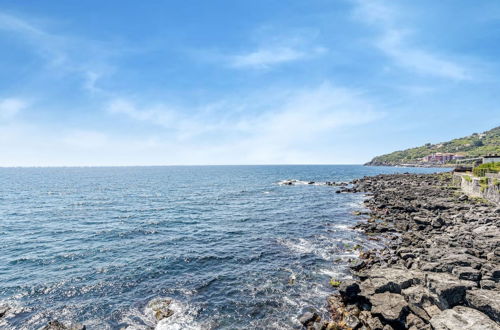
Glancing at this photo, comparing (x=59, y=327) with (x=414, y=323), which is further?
(x=59, y=327)

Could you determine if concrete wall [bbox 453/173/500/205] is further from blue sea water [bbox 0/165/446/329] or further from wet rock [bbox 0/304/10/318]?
wet rock [bbox 0/304/10/318]

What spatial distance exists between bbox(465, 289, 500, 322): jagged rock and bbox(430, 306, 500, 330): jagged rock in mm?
660

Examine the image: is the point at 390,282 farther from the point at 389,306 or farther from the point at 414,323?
the point at 414,323

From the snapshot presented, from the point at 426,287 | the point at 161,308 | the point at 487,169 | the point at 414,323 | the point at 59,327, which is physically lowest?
the point at 161,308

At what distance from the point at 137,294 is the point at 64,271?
10974 mm

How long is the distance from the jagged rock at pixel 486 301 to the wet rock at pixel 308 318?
9.52 meters


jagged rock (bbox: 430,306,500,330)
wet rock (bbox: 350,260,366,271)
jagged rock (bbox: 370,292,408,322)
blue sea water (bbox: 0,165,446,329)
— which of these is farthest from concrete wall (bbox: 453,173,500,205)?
jagged rock (bbox: 430,306,500,330)

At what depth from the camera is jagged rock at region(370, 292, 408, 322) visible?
16859 mm

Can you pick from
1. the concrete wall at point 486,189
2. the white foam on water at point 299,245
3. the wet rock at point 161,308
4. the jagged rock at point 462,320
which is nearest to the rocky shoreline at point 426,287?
the jagged rock at point 462,320

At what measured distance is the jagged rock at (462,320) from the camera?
1377cm

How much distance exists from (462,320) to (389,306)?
4.17 metres

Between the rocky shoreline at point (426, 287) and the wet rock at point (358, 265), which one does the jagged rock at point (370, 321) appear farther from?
the wet rock at point (358, 265)

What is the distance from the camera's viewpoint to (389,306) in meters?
17.8

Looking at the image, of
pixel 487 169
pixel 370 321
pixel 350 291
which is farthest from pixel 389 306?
pixel 487 169
